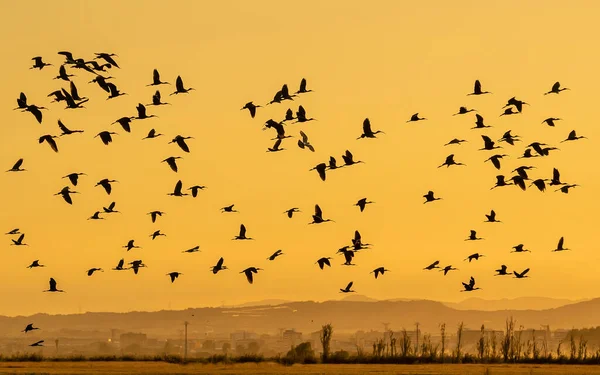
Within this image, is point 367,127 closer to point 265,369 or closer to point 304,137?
point 304,137

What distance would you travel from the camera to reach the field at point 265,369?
73438 mm

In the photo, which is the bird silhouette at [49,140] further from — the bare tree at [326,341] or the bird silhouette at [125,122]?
the bare tree at [326,341]

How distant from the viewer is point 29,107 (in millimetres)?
59469

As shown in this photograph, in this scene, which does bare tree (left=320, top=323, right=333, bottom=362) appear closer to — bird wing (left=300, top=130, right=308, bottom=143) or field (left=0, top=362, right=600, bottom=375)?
field (left=0, top=362, right=600, bottom=375)

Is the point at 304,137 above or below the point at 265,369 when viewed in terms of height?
above

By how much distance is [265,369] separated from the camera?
77.2 metres

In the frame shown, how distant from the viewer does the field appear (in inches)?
2891

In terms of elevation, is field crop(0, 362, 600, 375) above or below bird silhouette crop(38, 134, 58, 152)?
below

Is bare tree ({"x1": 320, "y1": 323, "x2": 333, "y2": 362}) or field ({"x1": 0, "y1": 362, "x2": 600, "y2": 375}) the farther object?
bare tree ({"x1": 320, "y1": 323, "x2": 333, "y2": 362})

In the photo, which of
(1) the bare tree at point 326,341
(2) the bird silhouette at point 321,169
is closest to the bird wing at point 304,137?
(2) the bird silhouette at point 321,169

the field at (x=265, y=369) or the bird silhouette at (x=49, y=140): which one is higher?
the bird silhouette at (x=49, y=140)

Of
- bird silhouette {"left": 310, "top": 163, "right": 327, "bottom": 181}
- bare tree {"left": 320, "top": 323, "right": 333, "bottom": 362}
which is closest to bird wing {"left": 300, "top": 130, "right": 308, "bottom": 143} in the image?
bird silhouette {"left": 310, "top": 163, "right": 327, "bottom": 181}

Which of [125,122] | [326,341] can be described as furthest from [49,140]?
[326,341]

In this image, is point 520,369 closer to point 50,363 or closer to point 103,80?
point 50,363
